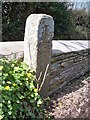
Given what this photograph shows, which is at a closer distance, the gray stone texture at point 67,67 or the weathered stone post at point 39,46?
the weathered stone post at point 39,46

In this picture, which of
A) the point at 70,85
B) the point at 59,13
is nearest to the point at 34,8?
the point at 59,13

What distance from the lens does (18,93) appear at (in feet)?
8.24

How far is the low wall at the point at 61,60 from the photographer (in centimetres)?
306

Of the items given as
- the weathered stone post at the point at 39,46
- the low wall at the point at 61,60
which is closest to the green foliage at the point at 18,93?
the weathered stone post at the point at 39,46

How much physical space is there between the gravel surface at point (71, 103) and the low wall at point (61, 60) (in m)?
0.13

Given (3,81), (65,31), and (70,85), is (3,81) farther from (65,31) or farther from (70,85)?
(65,31)

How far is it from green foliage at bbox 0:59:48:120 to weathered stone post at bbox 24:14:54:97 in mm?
112

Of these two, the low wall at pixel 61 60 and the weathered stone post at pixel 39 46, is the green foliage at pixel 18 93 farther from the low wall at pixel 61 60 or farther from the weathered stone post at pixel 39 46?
the low wall at pixel 61 60

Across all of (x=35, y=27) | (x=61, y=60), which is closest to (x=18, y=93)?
(x=35, y=27)

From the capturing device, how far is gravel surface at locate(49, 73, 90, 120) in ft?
9.81

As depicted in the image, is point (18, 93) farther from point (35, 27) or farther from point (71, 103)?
point (71, 103)

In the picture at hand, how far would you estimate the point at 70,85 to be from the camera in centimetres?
397

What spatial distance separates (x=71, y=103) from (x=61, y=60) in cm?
72

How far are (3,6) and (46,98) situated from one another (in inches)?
162
